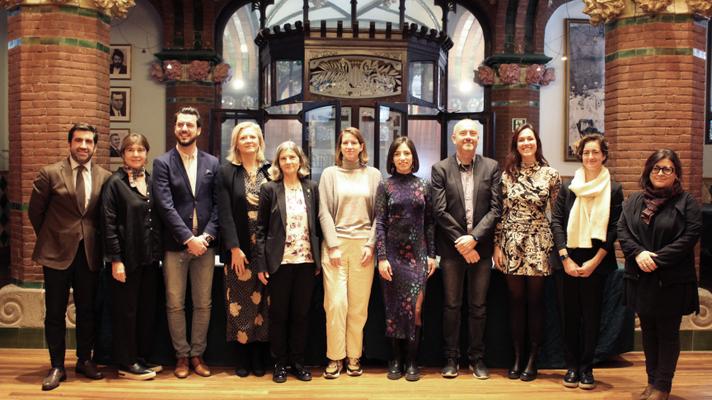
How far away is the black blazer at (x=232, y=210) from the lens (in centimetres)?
407

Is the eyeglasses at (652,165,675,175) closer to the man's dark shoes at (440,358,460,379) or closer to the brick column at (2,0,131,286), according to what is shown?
the man's dark shoes at (440,358,460,379)

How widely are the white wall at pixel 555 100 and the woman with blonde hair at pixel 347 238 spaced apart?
735 cm

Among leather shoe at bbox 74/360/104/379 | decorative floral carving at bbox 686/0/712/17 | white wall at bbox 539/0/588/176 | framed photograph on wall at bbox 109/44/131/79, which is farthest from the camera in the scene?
white wall at bbox 539/0/588/176

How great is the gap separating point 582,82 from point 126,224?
8.84 metres

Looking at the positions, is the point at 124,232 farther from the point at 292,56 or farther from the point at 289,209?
the point at 292,56

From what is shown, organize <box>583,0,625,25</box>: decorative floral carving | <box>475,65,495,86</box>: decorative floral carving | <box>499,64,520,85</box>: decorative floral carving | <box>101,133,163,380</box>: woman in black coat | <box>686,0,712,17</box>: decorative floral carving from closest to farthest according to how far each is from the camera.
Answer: <box>101,133,163,380</box>: woman in black coat, <box>686,0,712,17</box>: decorative floral carving, <box>583,0,625,25</box>: decorative floral carving, <box>499,64,520,85</box>: decorative floral carving, <box>475,65,495,86</box>: decorative floral carving

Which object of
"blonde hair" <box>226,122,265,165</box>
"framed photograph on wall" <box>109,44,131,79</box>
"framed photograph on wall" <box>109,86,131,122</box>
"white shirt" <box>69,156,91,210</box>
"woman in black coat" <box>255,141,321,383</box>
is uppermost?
"framed photograph on wall" <box>109,44,131,79</box>

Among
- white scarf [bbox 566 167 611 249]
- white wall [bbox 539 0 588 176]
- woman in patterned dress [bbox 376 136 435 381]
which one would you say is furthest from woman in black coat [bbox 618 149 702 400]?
white wall [bbox 539 0 588 176]

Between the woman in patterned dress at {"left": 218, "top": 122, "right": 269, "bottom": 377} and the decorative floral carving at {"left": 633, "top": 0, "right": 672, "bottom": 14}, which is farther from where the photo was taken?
the decorative floral carving at {"left": 633, "top": 0, "right": 672, "bottom": 14}

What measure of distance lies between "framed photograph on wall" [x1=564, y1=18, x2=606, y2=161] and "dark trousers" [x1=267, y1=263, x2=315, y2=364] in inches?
308

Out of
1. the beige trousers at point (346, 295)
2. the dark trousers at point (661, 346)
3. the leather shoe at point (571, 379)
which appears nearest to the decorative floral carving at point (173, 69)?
the beige trousers at point (346, 295)

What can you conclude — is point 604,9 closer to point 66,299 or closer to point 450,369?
point 450,369

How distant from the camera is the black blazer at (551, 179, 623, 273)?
13.0 feet

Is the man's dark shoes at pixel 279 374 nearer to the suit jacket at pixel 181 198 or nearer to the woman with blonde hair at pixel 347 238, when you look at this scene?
the woman with blonde hair at pixel 347 238
